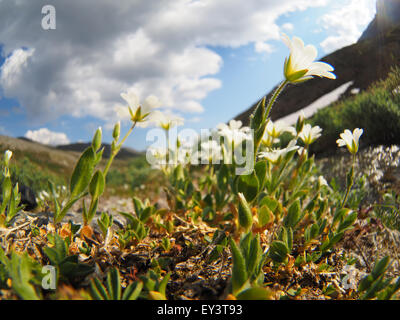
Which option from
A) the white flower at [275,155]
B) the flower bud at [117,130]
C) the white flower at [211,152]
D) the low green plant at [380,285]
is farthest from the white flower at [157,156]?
the low green plant at [380,285]

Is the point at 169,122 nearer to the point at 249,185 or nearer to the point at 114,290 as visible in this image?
the point at 249,185

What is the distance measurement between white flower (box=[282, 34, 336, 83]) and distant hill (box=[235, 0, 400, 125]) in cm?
236

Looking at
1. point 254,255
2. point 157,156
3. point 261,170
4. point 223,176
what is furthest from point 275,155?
point 157,156

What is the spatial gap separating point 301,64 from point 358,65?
4.80 m

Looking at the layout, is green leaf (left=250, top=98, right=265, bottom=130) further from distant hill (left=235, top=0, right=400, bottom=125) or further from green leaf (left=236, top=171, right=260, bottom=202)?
distant hill (left=235, top=0, right=400, bottom=125)

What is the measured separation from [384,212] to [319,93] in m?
3.67

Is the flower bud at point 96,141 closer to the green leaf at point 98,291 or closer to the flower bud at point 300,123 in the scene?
the green leaf at point 98,291

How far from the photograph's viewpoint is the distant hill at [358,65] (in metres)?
3.81

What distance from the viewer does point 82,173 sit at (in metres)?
1.67

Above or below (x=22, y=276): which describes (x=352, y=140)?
above

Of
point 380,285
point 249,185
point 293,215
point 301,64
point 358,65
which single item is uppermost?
point 358,65

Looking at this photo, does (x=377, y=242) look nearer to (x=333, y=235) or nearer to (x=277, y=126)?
(x=333, y=235)

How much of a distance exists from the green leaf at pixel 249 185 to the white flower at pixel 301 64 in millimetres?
619
